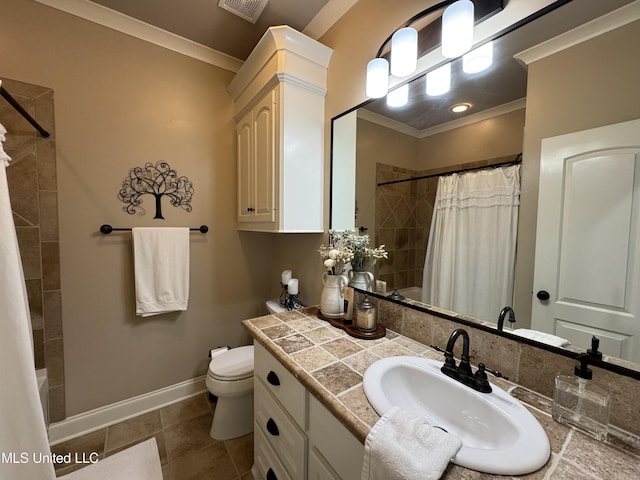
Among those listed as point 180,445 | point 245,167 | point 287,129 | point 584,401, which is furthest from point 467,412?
point 245,167

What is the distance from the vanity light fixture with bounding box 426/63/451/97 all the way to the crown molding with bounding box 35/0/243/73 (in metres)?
1.64

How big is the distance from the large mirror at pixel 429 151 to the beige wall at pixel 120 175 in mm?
1091

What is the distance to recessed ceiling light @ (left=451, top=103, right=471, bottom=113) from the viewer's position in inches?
39.3

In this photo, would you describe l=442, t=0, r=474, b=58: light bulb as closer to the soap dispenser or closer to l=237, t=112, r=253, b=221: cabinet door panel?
the soap dispenser

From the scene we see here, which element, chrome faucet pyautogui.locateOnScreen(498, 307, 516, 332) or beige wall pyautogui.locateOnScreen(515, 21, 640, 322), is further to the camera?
chrome faucet pyautogui.locateOnScreen(498, 307, 516, 332)

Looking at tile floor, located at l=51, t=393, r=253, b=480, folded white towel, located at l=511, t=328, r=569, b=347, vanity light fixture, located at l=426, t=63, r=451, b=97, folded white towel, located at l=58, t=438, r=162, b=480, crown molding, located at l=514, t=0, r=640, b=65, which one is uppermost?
vanity light fixture, located at l=426, t=63, r=451, b=97

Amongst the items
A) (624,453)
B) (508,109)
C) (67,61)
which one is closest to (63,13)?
(67,61)

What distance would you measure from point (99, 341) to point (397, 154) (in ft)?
7.17

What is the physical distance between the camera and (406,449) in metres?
0.53

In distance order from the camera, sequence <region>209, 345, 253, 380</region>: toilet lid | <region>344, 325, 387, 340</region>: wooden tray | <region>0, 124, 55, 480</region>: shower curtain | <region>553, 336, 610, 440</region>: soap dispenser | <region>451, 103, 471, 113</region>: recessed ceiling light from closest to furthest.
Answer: <region>553, 336, 610, 440</region>: soap dispenser → <region>0, 124, 55, 480</region>: shower curtain → <region>451, 103, 471, 113</region>: recessed ceiling light → <region>344, 325, 387, 340</region>: wooden tray → <region>209, 345, 253, 380</region>: toilet lid

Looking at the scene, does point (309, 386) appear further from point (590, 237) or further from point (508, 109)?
point (508, 109)

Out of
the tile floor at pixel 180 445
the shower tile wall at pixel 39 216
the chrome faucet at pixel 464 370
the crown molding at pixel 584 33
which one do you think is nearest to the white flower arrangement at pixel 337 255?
the chrome faucet at pixel 464 370

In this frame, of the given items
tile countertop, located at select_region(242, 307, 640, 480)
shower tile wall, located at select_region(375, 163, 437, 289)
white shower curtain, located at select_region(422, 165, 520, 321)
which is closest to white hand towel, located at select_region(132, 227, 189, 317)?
tile countertop, located at select_region(242, 307, 640, 480)

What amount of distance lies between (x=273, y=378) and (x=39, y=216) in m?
1.66
